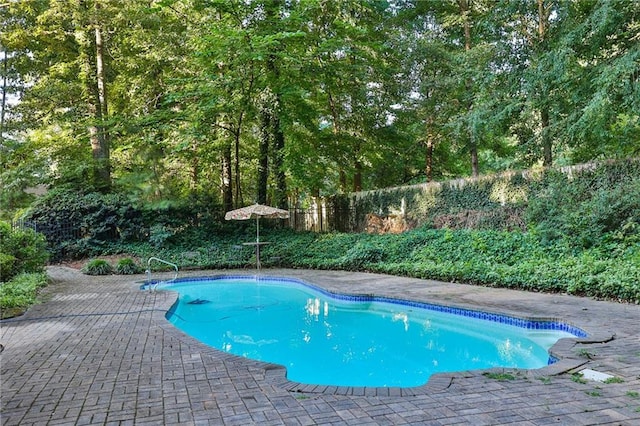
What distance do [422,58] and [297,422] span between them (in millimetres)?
13330

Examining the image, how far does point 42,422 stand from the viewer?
2.76 meters

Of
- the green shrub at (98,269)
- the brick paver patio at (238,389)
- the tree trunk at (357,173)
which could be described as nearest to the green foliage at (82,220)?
the green shrub at (98,269)

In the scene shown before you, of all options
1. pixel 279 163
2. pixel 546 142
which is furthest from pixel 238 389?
pixel 279 163

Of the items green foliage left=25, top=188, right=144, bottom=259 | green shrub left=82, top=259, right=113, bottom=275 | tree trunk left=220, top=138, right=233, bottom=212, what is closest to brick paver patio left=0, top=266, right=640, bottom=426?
green shrub left=82, top=259, right=113, bottom=275

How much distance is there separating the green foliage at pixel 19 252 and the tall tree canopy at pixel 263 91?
5.08m

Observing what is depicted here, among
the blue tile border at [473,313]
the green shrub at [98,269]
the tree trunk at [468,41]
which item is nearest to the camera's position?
the blue tile border at [473,313]

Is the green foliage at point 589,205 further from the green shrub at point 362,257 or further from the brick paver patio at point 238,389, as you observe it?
the green shrub at point 362,257

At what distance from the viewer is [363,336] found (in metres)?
6.34

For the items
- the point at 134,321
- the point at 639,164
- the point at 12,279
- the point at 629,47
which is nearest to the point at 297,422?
the point at 134,321

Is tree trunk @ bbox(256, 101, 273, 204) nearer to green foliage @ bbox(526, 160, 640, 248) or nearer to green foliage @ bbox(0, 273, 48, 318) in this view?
green foliage @ bbox(0, 273, 48, 318)

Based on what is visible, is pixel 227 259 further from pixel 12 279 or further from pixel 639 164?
pixel 639 164

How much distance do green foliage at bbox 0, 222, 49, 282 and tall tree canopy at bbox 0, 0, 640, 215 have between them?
5.08m

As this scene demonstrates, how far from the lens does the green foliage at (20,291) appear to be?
6.37 metres

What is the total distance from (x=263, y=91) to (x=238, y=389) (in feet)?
43.2
